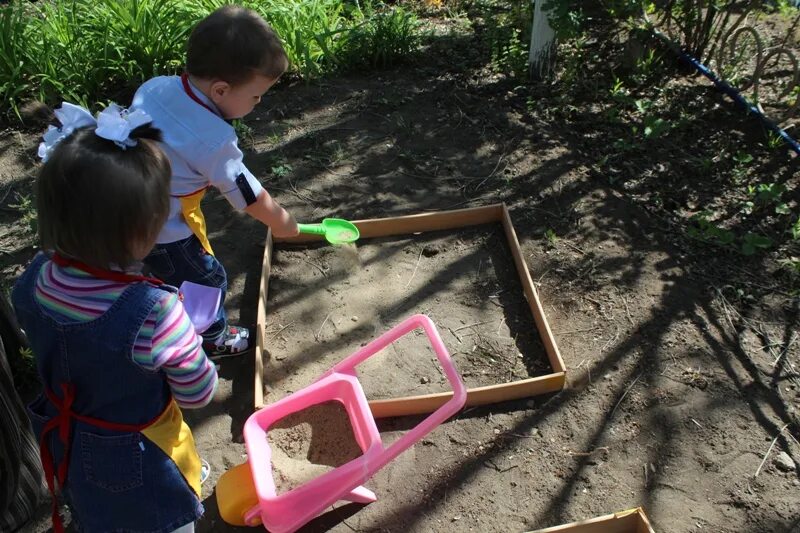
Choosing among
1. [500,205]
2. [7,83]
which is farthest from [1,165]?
[500,205]

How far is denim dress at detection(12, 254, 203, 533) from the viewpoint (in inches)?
54.2

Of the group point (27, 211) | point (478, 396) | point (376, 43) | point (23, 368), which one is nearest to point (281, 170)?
point (27, 211)

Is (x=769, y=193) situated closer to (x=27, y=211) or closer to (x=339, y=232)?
(x=339, y=232)

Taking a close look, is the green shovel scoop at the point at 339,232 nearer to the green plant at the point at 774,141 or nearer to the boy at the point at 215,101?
the boy at the point at 215,101

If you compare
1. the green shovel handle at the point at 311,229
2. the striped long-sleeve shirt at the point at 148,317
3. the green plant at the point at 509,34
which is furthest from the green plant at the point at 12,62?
the striped long-sleeve shirt at the point at 148,317

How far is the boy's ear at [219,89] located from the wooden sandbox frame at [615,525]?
1.62m

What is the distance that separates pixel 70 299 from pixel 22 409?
0.85 m

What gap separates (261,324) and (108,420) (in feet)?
4.12

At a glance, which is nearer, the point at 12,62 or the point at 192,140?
the point at 192,140

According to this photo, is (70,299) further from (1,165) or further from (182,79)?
(1,165)

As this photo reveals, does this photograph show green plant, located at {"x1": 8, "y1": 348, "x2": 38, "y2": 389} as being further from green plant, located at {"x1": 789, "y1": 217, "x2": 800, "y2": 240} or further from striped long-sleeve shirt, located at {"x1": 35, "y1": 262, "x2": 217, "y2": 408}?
green plant, located at {"x1": 789, "y1": 217, "x2": 800, "y2": 240}

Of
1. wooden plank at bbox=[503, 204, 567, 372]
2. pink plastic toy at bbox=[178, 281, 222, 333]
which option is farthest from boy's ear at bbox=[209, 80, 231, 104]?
wooden plank at bbox=[503, 204, 567, 372]

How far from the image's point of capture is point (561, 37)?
13.1ft

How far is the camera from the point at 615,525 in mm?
2109
